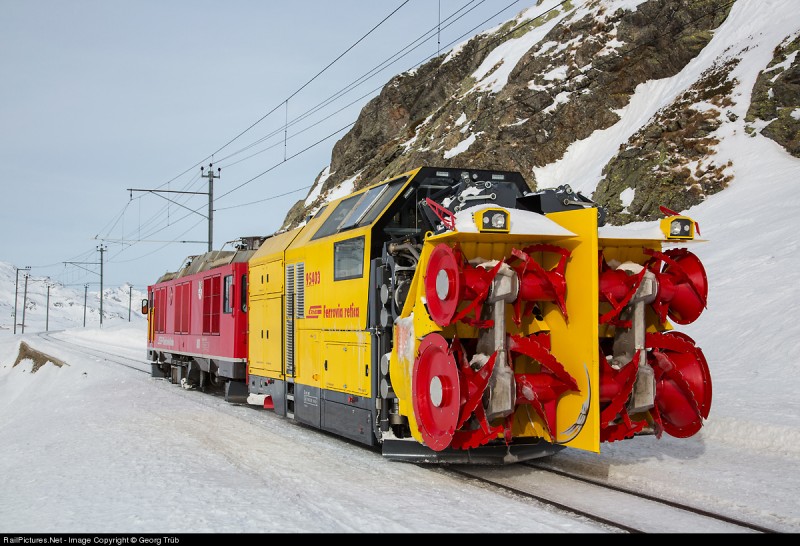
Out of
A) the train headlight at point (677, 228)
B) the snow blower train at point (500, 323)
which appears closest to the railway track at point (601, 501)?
the snow blower train at point (500, 323)

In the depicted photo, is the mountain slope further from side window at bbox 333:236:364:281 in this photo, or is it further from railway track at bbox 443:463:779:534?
railway track at bbox 443:463:779:534

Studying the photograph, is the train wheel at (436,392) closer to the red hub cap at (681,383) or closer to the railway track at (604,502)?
the railway track at (604,502)

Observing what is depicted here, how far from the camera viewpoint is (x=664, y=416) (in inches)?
305

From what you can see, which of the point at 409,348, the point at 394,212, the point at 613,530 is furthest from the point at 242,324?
the point at 613,530

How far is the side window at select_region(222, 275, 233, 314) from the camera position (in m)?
15.1

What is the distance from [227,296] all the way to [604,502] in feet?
34.2

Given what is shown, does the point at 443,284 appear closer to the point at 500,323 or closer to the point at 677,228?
the point at 500,323

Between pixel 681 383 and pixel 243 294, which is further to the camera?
pixel 243 294

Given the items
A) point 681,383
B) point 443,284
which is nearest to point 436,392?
point 443,284

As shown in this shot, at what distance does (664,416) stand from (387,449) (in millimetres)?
2980

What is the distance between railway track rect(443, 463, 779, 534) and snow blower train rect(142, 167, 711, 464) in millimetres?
315

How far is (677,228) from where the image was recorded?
300 inches

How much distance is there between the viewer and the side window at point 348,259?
9047 mm

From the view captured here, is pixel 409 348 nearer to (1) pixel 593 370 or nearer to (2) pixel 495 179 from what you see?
(1) pixel 593 370
